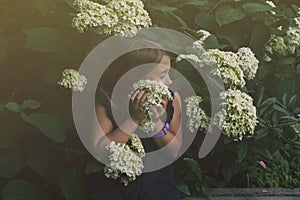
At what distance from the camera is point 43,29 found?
267 cm

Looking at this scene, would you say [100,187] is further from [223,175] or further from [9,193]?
[223,175]

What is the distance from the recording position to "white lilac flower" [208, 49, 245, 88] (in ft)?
8.57

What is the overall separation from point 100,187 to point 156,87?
2.18 ft

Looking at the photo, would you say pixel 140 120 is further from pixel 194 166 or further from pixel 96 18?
pixel 194 166

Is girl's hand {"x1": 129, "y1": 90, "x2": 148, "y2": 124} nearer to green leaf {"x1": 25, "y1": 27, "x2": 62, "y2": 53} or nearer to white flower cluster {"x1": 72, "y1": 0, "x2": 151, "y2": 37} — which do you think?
white flower cluster {"x1": 72, "y1": 0, "x2": 151, "y2": 37}

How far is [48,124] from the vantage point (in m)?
2.59

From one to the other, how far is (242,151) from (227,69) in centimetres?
54

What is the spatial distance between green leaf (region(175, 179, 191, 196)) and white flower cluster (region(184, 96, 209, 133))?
1.88 ft

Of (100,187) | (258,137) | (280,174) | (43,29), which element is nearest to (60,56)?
(43,29)

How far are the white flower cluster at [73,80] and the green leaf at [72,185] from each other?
1.45ft

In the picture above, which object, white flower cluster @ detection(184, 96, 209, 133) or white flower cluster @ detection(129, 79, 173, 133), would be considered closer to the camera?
white flower cluster @ detection(129, 79, 173, 133)

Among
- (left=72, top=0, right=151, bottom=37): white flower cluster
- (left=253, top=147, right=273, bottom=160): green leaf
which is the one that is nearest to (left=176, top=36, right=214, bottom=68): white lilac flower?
(left=72, top=0, right=151, bottom=37): white flower cluster

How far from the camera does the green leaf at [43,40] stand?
2.64 m

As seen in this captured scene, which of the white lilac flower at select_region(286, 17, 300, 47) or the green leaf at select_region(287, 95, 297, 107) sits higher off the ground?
the white lilac flower at select_region(286, 17, 300, 47)
